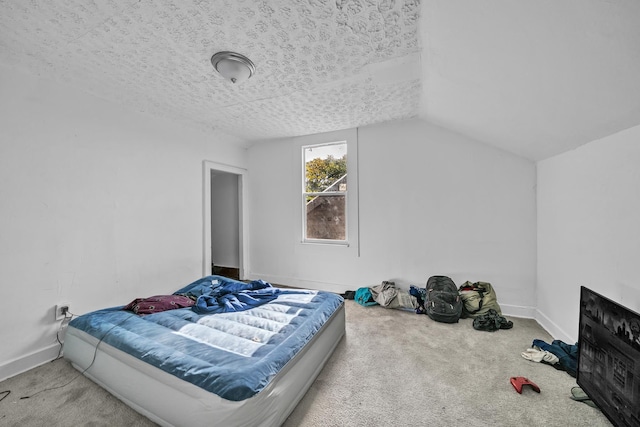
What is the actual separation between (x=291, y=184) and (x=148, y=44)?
8.58 feet

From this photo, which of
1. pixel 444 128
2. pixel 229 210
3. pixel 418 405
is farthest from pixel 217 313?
pixel 444 128

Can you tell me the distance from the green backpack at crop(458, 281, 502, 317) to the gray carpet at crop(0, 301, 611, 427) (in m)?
0.45

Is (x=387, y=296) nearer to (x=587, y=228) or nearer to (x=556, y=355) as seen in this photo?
(x=556, y=355)

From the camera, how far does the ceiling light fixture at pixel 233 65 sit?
1.91 meters

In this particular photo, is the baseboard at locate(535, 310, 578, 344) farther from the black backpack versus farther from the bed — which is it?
the bed

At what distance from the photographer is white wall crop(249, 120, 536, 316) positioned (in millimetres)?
2998

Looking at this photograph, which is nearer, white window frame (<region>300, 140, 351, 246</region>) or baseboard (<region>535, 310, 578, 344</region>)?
baseboard (<region>535, 310, 578, 344</region>)

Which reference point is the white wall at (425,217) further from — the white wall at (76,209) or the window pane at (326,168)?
the white wall at (76,209)

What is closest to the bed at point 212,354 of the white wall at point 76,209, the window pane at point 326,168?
the white wall at point 76,209

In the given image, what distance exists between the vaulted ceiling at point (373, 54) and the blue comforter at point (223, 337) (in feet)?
6.76

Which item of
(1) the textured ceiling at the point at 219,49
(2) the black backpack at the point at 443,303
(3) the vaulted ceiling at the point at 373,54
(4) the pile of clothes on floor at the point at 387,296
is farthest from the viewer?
(4) the pile of clothes on floor at the point at 387,296

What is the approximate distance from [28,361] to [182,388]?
175cm

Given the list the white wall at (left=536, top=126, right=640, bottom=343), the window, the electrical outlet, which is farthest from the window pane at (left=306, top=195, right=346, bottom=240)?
the electrical outlet

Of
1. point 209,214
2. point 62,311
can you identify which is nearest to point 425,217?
point 209,214
